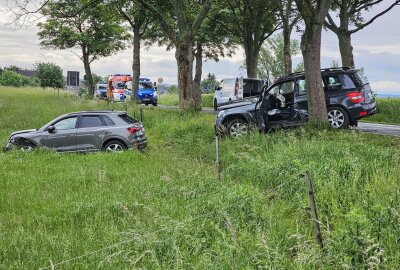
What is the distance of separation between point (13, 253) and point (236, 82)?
74.4 ft

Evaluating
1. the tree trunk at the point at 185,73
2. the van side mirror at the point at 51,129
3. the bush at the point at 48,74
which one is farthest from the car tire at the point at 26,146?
Answer: the bush at the point at 48,74

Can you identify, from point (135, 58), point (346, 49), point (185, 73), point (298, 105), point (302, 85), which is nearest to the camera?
point (298, 105)

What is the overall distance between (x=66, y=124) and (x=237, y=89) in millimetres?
14470

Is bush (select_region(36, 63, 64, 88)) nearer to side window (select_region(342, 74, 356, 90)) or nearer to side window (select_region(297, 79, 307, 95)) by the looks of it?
side window (select_region(297, 79, 307, 95))

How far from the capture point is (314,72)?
13023 millimetres

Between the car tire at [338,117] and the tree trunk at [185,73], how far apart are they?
788cm

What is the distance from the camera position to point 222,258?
4219 millimetres

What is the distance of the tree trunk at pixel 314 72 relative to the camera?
1284 centimetres

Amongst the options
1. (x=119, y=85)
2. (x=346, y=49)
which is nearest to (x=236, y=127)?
(x=346, y=49)

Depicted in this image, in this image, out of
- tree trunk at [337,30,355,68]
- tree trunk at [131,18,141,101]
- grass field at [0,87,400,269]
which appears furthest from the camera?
tree trunk at [131,18,141,101]

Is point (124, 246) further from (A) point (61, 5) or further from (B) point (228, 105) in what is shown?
(A) point (61, 5)

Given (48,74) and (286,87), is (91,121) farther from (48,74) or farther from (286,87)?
(48,74)

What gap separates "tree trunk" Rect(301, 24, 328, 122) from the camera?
42.1 feet

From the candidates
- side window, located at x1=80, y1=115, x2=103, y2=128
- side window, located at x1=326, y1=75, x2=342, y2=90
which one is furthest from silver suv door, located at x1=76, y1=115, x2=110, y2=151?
side window, located at x1=326, y1=75, x2=342, y2=90
